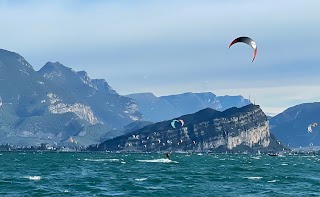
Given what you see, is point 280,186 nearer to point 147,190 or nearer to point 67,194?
point 147,190

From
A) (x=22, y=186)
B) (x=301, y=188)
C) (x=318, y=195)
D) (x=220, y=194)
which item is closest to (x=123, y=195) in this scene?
(x=220, y=194)

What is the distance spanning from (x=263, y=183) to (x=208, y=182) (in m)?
11.9

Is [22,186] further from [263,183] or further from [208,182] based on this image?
[263,183]

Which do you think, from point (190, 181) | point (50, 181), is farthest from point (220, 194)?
point (50, 181)

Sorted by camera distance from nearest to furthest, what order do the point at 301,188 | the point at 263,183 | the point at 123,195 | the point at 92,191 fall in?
the point at 123,195
the point at 92,191
the point at 301,188
the point at 263,183

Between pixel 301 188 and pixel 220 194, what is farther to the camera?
pixel 301 188

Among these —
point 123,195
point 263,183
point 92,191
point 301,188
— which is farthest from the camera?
point 263,183

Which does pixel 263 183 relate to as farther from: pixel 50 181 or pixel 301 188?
pixel 50 181

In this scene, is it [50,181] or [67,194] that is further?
[50,181]

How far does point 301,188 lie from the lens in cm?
13625

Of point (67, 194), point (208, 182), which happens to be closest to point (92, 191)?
point (67, 194)

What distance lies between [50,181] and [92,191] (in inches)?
1006

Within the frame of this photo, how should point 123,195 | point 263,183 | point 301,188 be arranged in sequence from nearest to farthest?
point 123,195 → point 301,188 → point 263,183

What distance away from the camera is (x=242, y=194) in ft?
385
